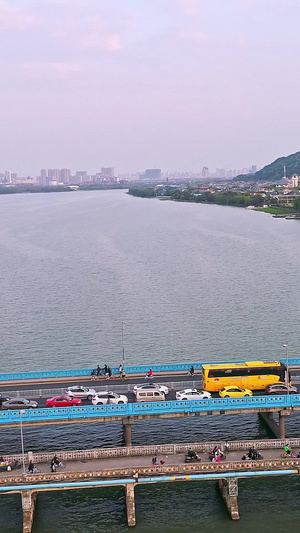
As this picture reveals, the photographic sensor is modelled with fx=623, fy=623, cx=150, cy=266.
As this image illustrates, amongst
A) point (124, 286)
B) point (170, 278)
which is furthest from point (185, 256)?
point (124, 286)

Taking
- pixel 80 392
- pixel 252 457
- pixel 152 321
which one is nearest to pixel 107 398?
pixel 80 392

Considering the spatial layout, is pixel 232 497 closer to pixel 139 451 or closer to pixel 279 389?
pixel 139 451

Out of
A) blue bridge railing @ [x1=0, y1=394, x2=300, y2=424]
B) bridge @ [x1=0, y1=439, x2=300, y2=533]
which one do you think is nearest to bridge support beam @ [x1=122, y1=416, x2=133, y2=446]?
blue bridge railing @ [x1=0, y1=394, x2=300, y2=424]

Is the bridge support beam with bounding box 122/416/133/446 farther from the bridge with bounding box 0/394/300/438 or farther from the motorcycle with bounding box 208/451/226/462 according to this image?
the motorcycle with bounding box 208/451/226/462

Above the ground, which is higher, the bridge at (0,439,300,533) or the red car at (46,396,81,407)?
the red car at (46,396,81,407)

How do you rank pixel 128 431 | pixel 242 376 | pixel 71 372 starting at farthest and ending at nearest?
pixel 71 372 < pixel 242 376 < pixel 128 431

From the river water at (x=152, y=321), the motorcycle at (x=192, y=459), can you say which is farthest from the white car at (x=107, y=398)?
the motorcycle at (x=192, y=459)
